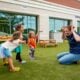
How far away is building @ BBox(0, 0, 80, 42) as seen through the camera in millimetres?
26952

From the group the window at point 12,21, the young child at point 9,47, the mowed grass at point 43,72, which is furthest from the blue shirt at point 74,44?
the window at point 12,21

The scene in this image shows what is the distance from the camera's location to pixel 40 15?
31.8 meters

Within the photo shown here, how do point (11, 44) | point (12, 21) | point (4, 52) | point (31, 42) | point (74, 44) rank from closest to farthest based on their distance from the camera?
1. point (4, 52)
2. point (11, 44)
3. point (74, 44)
4. point (31, 42)
5. point (12, 21)

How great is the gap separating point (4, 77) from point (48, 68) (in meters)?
1.98

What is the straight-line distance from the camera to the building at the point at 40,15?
2695 cm

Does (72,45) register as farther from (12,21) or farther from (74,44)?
(12,21)

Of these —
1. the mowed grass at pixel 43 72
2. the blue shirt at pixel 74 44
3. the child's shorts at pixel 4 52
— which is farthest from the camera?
the blue shirt at pixel 74 44

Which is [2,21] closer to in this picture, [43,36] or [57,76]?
[43,36]

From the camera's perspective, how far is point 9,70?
9.31 m

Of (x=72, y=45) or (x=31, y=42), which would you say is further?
(x=31, y=42)

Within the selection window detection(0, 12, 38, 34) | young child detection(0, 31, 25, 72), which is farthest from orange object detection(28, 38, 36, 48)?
window detection(0, 12, 38, 34)

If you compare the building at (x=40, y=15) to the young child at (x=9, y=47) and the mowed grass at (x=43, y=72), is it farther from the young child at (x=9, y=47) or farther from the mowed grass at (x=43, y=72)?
the young child at (x=9, y=47)

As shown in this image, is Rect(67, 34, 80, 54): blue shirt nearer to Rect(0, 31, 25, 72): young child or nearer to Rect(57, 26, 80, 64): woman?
Rect(57, 26, 80, 64): woman

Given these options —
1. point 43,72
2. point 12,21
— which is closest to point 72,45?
point 43,72
